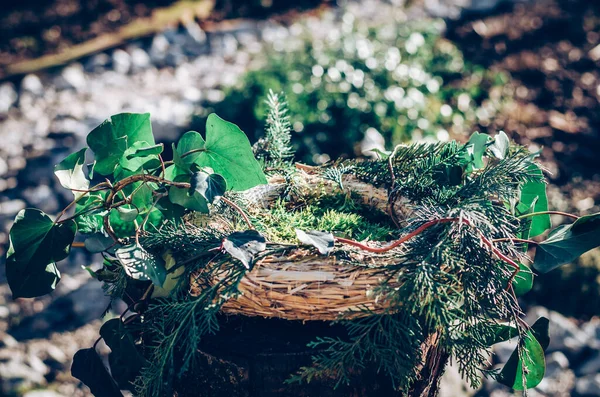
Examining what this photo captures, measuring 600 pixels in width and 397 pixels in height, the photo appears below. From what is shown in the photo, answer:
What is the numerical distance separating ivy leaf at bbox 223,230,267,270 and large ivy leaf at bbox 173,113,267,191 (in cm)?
17

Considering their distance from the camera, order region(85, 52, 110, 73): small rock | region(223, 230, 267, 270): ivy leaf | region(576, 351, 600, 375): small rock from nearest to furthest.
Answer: region(223, 230, 267, 270): ivy leaf, region(576, 351, 600, 375): small rock, region(85, 52, 110, 73): small rock

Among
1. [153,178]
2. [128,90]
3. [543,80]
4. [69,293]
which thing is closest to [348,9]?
[543,80]

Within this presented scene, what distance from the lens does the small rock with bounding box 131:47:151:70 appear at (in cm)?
485

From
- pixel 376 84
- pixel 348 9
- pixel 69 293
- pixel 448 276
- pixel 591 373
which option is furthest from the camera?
pixel 348 9

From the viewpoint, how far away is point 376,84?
12.4 feet

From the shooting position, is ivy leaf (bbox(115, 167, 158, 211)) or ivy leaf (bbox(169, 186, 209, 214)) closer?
ivy leaf (bbox(169, 186, 209, 214))

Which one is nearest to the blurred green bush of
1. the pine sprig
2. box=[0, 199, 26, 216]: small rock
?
box=[0, 199, 26, 216]: small rock

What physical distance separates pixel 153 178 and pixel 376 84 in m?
2.73

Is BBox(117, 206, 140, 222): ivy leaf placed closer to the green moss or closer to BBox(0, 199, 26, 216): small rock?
the green moss

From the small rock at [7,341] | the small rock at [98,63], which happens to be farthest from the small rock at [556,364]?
the small rock at [98,63]

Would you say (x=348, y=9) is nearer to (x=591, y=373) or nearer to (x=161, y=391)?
(x=591, y=373)

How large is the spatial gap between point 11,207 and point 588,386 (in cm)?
296

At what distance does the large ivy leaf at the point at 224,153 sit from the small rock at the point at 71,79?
11.5ft

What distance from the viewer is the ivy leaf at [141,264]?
1.19 m
